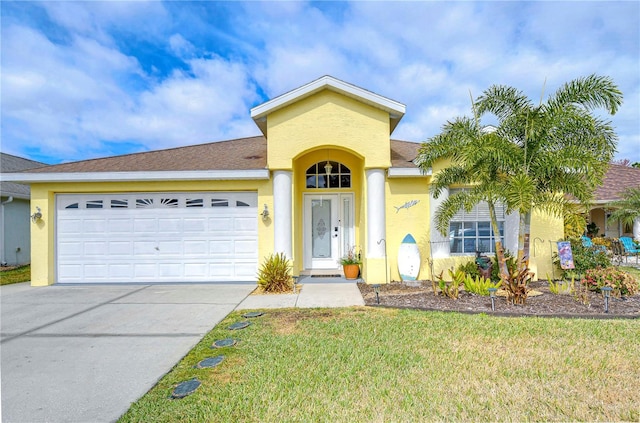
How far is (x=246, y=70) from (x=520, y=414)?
1339 centimetres

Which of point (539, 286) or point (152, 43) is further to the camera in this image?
point (152, 43)

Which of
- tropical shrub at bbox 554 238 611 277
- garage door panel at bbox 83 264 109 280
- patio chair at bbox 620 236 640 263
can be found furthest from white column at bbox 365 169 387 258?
patio chair at bbox 620 236 640 263

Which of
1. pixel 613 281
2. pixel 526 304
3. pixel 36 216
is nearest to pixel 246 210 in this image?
pixel 36 216

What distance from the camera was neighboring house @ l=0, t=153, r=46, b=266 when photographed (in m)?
15.6

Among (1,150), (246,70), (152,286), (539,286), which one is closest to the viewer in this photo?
(539,286)

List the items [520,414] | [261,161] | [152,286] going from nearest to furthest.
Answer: [520,414] < [152,286] < [261,161]

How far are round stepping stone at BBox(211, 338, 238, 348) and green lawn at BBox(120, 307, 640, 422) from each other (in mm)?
118

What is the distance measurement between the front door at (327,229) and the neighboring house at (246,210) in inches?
20.4

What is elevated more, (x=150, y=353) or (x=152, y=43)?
(x=152, y=43)

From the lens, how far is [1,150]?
1859 cm

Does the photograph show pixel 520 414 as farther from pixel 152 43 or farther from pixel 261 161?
pixel 152 43

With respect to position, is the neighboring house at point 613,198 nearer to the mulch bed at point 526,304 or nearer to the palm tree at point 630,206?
the palm tree at point 630,206

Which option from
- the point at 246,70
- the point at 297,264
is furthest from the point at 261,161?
the point at 246,70

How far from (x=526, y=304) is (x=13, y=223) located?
1974cm
